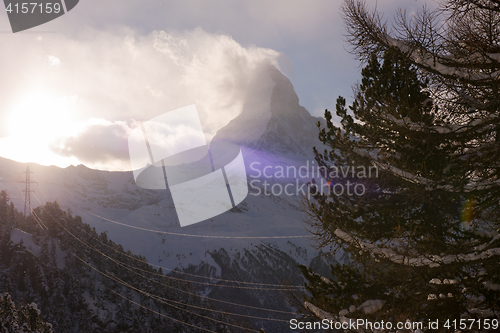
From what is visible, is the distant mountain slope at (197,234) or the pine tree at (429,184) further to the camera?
the distant mountain slope at (197,234)

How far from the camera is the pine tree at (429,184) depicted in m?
3.79

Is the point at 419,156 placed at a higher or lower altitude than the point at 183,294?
higher

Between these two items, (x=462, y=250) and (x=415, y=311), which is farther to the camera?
(x=415, y=311)

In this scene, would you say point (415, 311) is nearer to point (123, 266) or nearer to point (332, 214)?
point (332, 214)

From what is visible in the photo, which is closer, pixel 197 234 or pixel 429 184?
pixel 429 184

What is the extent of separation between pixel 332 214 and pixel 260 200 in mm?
169083

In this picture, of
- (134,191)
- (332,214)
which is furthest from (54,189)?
(332,214)

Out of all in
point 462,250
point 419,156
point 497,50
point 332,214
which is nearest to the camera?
point 497,50

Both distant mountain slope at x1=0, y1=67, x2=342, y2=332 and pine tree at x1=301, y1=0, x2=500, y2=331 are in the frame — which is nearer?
pine tree at x1=301, y1=0, x2=500, y2=331

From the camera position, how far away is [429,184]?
4258mm

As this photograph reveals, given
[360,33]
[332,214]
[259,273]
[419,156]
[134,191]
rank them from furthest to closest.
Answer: [134,191] → [259,273] → [332,214] → [419,156] → [360,33]

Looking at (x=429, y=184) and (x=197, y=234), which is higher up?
(x=429, y=184)

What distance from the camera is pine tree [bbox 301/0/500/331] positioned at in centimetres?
379

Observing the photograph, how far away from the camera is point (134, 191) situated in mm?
165500
